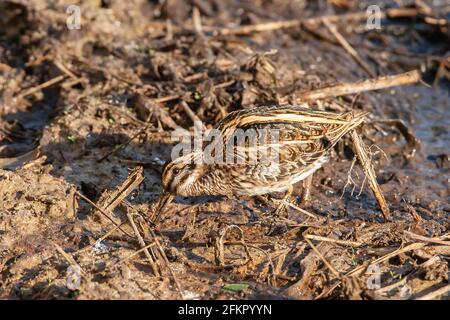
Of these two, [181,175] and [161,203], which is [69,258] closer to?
[161,203]

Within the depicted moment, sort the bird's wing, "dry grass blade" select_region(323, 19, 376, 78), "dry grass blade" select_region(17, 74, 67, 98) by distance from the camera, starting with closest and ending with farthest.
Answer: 1. the bird's wing
2. "dry grass blade" select_region(17, 74, 67, 98)
3. "dry grass blade" select_region(323, 19, 376, 78)

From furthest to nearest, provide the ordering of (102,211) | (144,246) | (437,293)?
1. (102,211)
2. (144,246)
3. (437,293)

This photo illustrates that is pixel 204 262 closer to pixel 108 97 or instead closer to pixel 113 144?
pixel 113 144

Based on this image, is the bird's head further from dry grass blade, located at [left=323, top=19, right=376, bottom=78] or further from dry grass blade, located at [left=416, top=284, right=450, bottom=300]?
dry grass blade, located at [left=323, top=19, right=376, bottom=78]

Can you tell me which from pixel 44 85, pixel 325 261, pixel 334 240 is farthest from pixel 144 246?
pixel 44 85

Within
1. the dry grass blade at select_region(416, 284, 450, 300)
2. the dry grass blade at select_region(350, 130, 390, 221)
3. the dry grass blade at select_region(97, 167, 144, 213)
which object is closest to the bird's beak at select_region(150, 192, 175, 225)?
the dry grass blade at select_region(97, 167, 144, 213)

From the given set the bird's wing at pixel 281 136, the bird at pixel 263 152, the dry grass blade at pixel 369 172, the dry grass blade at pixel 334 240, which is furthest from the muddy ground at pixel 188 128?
the bird's wing at pixel 281 136

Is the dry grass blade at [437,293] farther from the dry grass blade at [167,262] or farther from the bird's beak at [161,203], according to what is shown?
the bird's beak at [161,203]
